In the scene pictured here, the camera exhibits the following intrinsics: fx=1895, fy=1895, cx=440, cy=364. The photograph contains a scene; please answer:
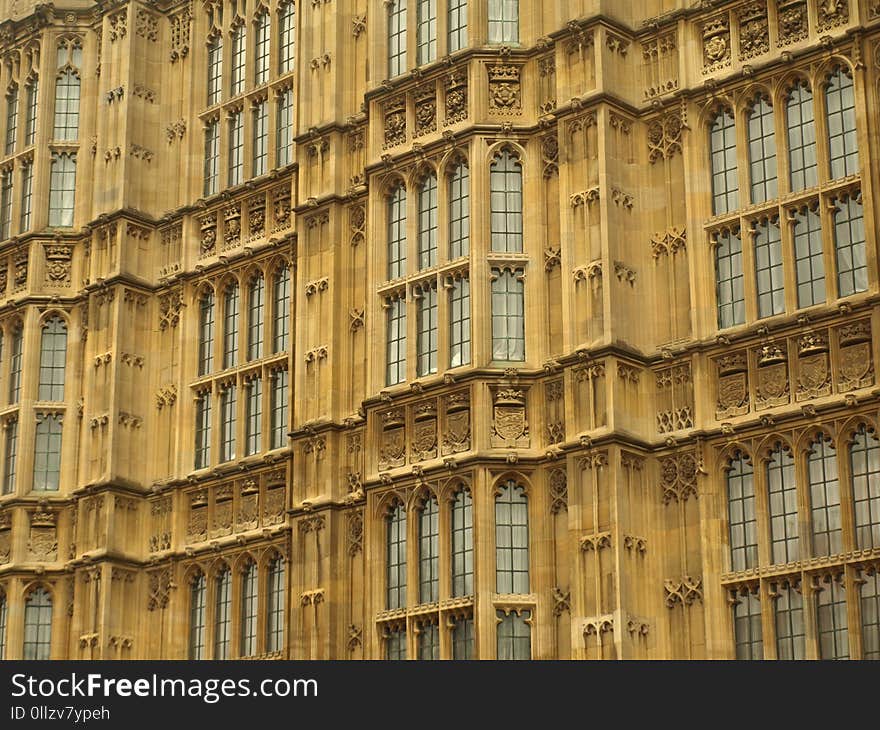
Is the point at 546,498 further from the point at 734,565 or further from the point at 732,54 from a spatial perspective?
the point at 732,54

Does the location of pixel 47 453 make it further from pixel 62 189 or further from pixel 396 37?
pixel 396 37

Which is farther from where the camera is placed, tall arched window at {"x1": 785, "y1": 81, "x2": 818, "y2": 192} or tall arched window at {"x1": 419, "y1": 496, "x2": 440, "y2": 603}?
tall arched window at {"x1": 419, "y1": 496, "x2": 440, "y2": 603}

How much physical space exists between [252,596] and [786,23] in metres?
15.2

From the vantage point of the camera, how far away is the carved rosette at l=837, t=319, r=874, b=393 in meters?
30.2

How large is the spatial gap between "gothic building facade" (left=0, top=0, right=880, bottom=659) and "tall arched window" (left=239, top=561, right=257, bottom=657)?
0.07 meters

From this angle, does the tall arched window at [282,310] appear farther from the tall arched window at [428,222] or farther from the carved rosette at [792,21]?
the carved rosette at [792,21]

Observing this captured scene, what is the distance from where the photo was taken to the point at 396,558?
34.1m

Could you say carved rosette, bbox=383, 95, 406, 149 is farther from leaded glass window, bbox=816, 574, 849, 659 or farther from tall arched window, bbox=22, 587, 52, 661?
tall arched window, bbox=22, 587, 52, 661

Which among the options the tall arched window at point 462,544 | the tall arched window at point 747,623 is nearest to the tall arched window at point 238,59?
the tall arched window at point 462,544

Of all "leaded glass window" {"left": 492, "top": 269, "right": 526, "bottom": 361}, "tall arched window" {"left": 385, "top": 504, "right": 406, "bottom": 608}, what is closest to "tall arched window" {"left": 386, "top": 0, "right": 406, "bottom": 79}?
"leaded glass window" {"left": 492, "top": 269, "right": 526, "bottom": 361}

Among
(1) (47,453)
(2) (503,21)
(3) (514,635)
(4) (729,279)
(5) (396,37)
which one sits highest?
(5) (396,37)

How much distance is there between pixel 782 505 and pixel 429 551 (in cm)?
653

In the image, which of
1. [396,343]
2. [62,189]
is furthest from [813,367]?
[62,189]

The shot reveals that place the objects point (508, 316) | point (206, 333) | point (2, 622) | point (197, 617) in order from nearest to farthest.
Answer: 1. point (508, 316)
2. point (197, 617)
3. point (2, 622)
4. point (206, 333)
